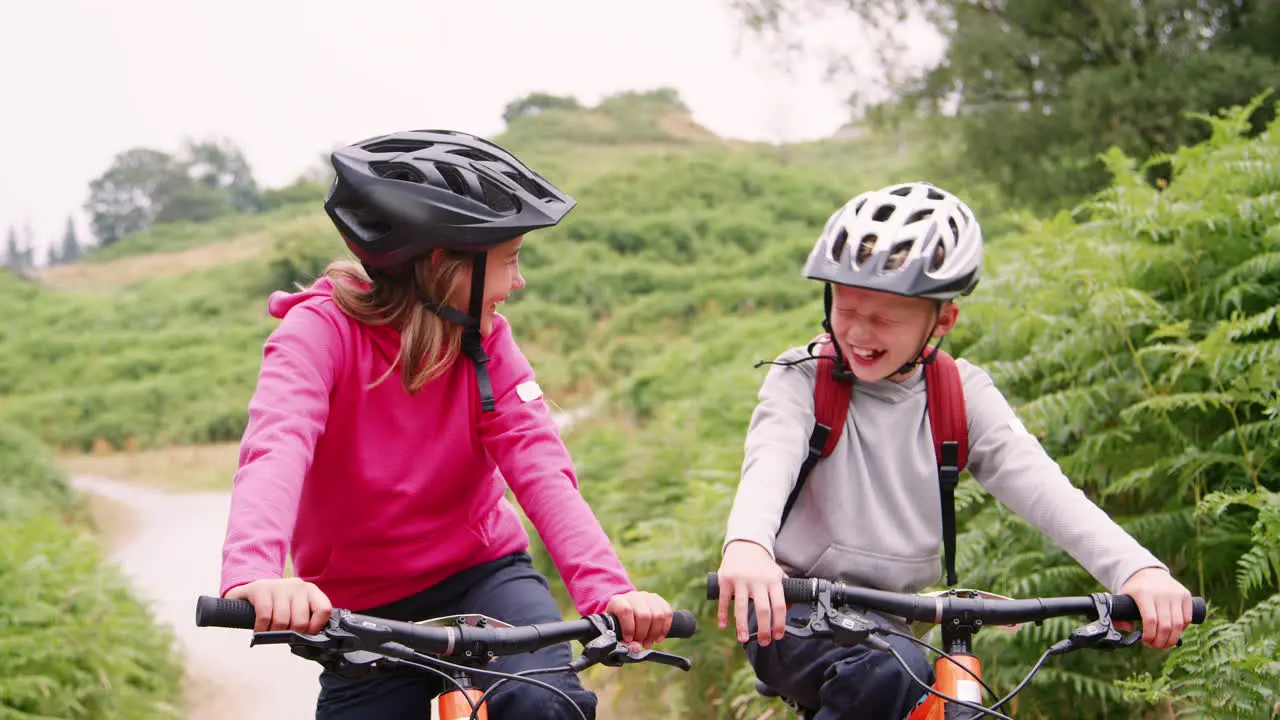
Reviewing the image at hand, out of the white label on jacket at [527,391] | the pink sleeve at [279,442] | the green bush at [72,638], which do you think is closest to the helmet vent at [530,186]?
the white label on jacket at [527,391]

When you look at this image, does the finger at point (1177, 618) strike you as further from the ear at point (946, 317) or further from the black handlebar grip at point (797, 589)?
the ear at point (946, 317)

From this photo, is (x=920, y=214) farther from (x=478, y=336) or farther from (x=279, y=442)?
(x=279, y=442)

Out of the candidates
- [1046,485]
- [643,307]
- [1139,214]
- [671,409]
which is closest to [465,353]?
[1046,485]

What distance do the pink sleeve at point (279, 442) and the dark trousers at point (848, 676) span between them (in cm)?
114

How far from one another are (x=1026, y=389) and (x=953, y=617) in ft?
12.0

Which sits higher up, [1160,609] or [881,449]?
[881,449]

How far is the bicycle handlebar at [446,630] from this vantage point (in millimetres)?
2330

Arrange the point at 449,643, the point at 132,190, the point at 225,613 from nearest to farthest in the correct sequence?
1. the point at 225,613
2. the point at 449,643
3. the point at 132,190

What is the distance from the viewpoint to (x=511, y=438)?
3.33 m

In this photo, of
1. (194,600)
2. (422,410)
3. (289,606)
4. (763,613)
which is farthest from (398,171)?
(194,600)

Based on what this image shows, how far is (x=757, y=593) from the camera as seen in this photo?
2.66 metres

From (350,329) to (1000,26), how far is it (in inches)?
499

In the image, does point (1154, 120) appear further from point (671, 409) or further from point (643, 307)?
point (643, 307)

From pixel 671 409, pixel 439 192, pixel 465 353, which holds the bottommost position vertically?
pixel 671 409
